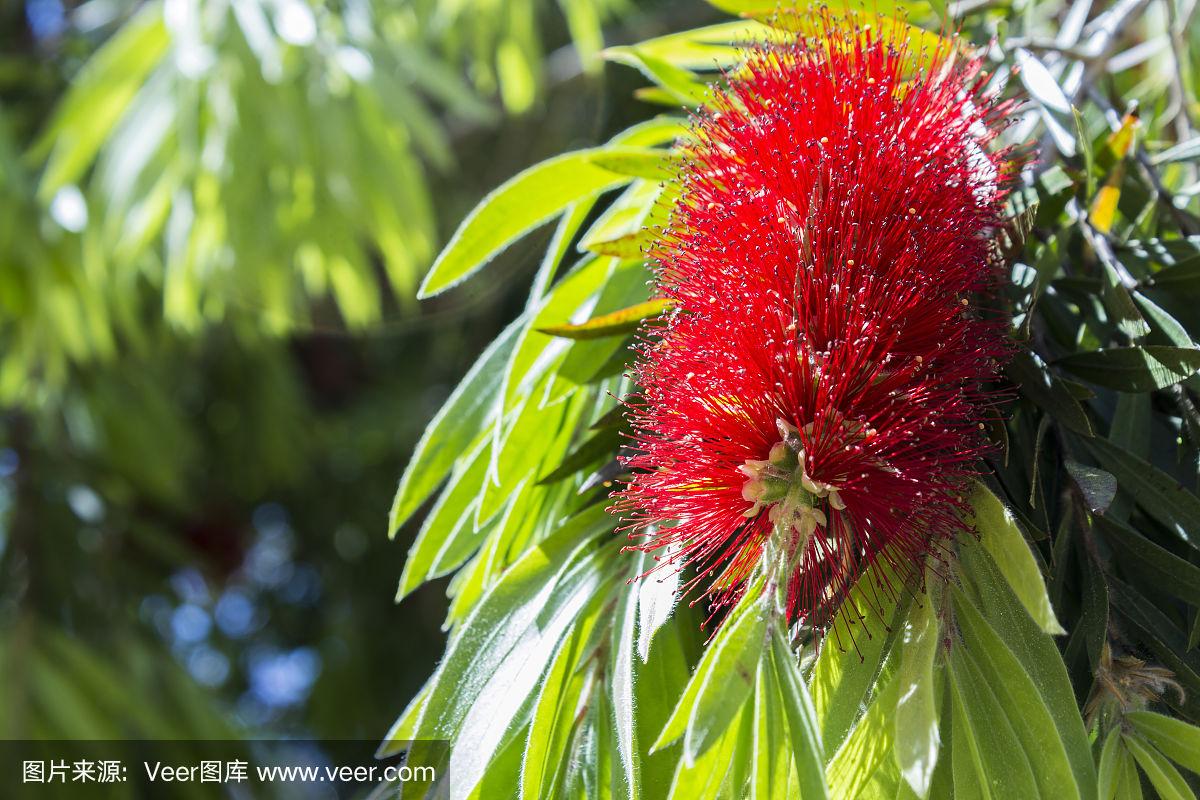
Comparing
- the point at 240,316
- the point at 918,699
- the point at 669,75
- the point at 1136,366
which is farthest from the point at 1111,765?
the point at 240,316

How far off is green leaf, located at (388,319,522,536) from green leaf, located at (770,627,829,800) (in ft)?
1.18

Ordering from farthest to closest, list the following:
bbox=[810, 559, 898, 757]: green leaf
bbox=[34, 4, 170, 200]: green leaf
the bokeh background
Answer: bbox=[34, 4, 170, 200]: green leaf < the bokeh background < bbox=[810, 559, 898, 757]: green leaf

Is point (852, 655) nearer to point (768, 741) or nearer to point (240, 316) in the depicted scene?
point (768, 741)

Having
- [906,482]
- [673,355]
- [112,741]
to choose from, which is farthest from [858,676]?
[112,741]

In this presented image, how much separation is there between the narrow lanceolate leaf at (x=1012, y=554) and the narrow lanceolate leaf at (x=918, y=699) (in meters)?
A: 0.05

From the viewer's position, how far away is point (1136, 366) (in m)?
0.71

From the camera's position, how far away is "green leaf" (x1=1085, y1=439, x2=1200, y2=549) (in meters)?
0.69

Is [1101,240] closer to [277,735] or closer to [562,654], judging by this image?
[562,654]

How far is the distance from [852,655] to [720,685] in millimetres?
130

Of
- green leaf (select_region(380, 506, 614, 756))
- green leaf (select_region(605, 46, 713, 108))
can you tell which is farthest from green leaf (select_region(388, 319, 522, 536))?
green leaf (select_region(605, 46, 713, 108))

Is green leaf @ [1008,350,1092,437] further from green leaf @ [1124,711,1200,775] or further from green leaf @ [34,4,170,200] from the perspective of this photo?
green leaf @ [34,4,170,200]

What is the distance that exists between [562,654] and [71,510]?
9.29ft

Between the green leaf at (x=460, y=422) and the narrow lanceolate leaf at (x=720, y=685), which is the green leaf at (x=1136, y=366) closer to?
the narrow lanceolate leaf at (x=720, y=685)

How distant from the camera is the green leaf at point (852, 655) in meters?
0.66
